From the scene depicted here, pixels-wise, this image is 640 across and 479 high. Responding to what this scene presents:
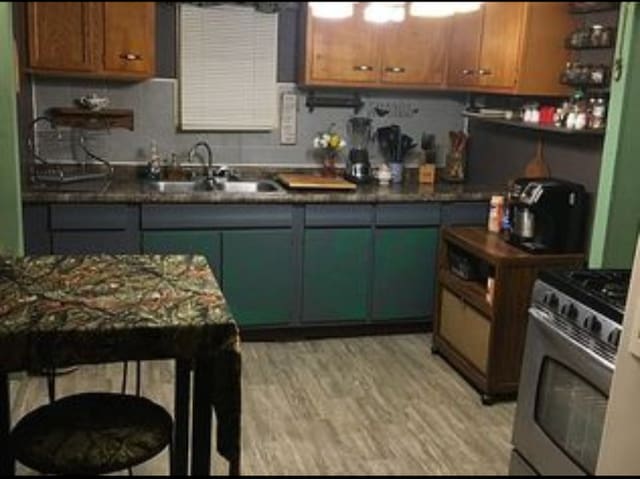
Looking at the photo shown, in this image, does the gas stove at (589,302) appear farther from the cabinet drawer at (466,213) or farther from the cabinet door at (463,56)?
the cabinet drawer at (466,213)

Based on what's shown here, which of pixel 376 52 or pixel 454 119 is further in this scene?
pixel 454 119

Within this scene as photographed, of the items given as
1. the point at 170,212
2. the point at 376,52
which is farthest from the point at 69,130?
the point at 376,52

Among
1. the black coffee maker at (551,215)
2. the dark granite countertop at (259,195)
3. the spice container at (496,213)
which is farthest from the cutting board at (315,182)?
the black coffee maker at (551,215)

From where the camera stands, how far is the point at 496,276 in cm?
313

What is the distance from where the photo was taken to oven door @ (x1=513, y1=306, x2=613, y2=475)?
2.19 metres

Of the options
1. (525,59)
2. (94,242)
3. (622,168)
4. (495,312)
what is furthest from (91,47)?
(622,168)

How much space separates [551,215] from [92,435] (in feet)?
7.33

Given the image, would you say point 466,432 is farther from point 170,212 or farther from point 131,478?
point 170,212

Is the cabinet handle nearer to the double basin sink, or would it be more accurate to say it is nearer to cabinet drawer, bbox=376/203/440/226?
the double basin sink

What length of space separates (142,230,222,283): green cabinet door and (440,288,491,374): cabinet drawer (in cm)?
123

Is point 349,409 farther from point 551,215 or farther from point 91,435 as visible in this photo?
point 91,435

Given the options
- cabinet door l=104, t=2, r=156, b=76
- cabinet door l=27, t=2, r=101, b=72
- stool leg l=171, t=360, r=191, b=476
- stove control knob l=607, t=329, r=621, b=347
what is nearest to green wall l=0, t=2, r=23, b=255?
cabinet door l=27, t=2, r=101, b=72

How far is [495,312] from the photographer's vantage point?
3.13 meters

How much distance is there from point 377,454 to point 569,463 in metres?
0.75
